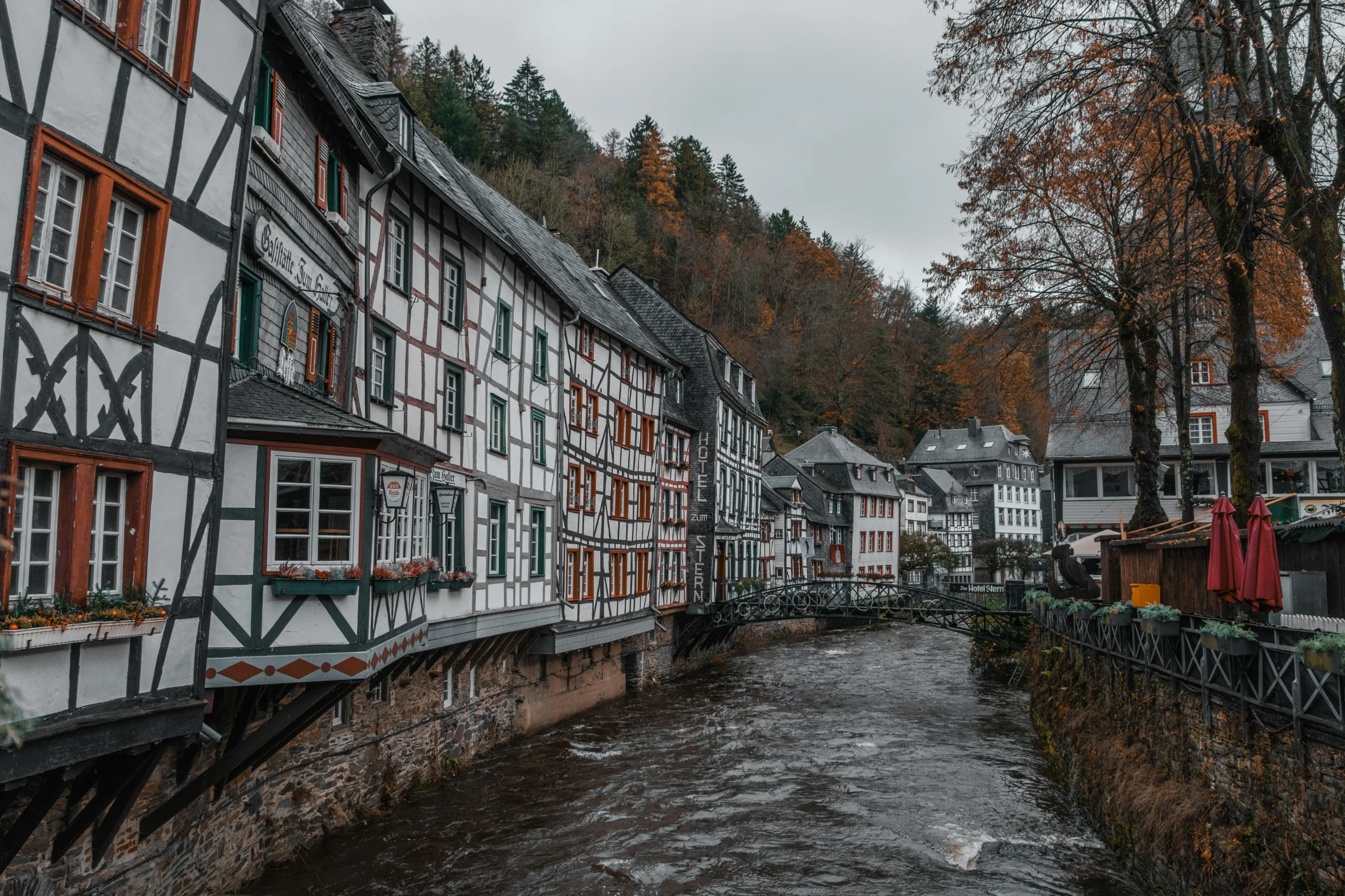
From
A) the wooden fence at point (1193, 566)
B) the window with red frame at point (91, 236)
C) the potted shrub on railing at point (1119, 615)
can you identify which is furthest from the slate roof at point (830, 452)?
the window with red frame at point (91, 236)

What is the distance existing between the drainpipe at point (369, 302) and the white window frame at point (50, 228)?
246 inches

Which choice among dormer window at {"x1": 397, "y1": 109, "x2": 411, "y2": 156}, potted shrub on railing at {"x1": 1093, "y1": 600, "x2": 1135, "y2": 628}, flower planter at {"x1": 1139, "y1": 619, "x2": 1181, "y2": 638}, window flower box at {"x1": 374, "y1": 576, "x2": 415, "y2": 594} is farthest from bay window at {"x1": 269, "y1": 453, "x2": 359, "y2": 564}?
potted shrub on railing at {"x1": 1093, "y1": 600, "x2": 1135, "y2": 628}

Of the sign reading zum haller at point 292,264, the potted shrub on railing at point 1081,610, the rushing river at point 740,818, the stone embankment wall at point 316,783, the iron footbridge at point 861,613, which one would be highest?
the sign reading zum haller at point 292,264

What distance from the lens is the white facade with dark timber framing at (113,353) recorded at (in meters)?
6.34

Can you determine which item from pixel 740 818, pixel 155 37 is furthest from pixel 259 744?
pixel 740 818

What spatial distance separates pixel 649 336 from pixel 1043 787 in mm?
19789

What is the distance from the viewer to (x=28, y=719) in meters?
2.84

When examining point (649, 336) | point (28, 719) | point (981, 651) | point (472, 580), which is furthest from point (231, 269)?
point (981, 651)

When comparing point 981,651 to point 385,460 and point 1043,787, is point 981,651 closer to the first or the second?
point 1043,787

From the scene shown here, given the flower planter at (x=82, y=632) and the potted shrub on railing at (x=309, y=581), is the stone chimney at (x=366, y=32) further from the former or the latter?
the flower planter at (x=82, y=632)

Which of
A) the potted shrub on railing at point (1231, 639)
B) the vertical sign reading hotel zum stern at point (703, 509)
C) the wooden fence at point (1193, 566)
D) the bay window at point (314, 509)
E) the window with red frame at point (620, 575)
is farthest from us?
the vertical sign reading hotel zum stern at point (703, 509)

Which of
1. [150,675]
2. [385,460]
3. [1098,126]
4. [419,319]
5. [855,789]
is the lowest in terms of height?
[855,789]

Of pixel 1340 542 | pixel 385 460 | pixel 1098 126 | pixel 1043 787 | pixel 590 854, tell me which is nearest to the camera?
pixel 385 460

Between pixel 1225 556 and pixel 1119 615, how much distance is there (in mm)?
2940
